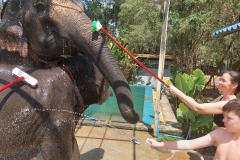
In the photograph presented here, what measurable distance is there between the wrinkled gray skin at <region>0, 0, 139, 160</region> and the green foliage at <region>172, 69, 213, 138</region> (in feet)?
13.7

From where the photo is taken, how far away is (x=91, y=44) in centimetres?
179

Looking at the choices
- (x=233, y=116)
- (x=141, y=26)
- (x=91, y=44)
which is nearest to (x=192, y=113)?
(x=233, y=116)

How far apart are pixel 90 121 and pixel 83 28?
14.7ft

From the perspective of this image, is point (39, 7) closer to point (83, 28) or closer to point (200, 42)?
point (83, 28)

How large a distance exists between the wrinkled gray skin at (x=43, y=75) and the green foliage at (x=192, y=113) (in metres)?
4.17

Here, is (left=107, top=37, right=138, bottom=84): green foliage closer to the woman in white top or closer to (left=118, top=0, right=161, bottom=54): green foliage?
(left=118, top=0, right=161, bottom=54): green foliage

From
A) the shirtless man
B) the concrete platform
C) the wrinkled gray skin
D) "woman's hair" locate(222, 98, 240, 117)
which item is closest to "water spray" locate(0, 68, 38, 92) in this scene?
the wrinkled gray skin

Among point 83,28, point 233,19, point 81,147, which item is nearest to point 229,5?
point 233,19

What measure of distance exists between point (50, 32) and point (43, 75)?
28cm

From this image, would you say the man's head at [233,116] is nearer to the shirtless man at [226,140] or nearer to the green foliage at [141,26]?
the shirtless man at [226,140]

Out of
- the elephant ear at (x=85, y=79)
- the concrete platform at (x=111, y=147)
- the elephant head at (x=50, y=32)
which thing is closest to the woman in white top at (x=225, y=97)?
the elephant ear at (x=85, y=79)

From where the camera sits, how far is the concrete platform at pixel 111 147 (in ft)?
14.7

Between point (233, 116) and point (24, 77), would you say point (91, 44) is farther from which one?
point (233, 116)

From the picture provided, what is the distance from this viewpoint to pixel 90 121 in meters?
6.11
